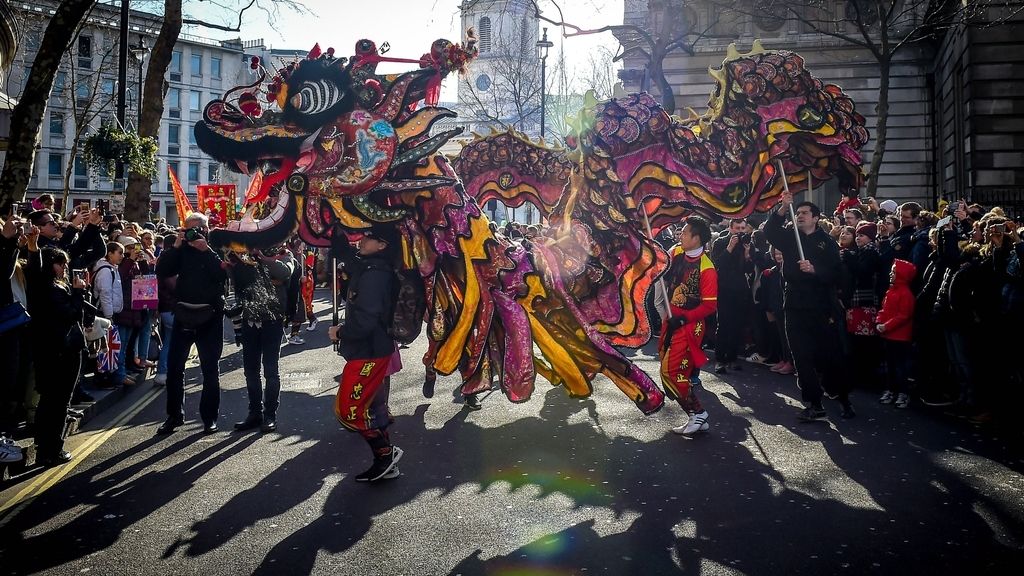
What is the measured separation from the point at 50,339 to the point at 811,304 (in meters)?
6.76

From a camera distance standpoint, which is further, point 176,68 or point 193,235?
point 176,68

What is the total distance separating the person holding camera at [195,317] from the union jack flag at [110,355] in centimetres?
193

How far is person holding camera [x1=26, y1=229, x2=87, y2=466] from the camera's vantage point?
671 centimetres

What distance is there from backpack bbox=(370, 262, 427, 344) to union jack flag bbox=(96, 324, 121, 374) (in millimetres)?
4749

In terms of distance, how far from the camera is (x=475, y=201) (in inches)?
307

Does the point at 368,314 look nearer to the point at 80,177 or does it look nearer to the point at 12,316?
the point at 12,316

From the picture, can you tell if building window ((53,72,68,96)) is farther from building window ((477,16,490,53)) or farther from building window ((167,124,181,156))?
building window ((477,16,490,53))

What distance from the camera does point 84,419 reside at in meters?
8.45

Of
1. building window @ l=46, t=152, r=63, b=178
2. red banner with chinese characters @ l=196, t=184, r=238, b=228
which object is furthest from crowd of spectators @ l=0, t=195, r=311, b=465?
building window @ l=46, t=152, r=63, b=178

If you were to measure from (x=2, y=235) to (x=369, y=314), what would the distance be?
2.97m

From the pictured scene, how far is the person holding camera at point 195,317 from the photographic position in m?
8.00

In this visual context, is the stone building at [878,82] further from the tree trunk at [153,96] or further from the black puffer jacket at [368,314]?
the black puffer jacket at [368,314]

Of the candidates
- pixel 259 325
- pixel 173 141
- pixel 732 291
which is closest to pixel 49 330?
pixel 259 325

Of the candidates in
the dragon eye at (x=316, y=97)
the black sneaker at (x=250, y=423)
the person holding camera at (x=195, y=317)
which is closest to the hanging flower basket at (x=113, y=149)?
the person holding camera at (x=195, y=317)
